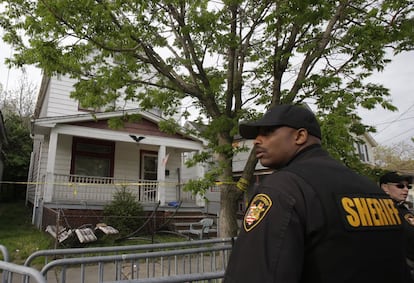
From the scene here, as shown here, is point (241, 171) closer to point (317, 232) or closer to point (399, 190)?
point (399, 190)

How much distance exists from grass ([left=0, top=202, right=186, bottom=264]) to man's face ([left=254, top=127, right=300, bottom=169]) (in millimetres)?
6907

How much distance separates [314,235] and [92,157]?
1306cm

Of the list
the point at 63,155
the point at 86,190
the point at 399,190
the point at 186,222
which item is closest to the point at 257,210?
the point at 399,190

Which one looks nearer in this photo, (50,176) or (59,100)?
(50,176)

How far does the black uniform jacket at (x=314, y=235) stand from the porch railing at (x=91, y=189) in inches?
392

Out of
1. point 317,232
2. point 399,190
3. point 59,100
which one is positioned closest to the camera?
point 317,232

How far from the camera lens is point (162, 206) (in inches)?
476

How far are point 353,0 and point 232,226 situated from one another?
4.55 metres

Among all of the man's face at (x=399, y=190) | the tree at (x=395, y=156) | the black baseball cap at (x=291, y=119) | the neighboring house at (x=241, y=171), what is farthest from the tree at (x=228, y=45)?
the tree at (x=395, y=156)

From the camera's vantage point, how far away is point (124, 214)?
33.1 feet

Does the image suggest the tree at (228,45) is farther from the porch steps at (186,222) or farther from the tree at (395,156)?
the tree at (395,156)

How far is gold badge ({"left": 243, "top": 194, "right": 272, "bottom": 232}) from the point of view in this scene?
3.92 ft

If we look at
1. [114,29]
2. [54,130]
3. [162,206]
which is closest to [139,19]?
[114,29]

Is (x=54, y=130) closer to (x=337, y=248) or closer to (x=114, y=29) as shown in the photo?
(x=114, y=29)
